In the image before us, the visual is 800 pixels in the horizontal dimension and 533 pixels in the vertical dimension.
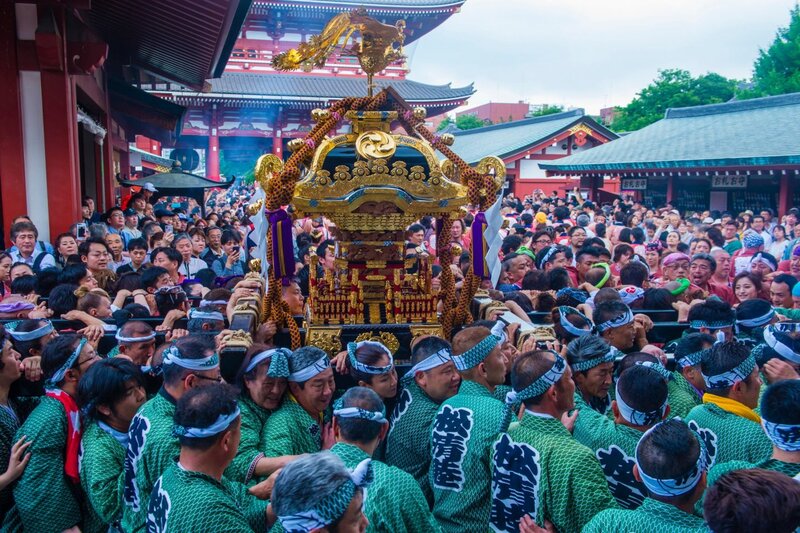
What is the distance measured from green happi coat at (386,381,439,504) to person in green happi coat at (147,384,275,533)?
1.14 metres

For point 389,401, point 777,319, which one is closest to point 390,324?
point 389,401

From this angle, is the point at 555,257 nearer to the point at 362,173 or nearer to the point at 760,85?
the point at 362,173

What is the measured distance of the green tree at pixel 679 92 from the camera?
3297 centimetres

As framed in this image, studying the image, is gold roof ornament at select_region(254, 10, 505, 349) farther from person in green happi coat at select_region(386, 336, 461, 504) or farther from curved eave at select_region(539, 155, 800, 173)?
curved eave at select_region(539, 155, 800, 173)

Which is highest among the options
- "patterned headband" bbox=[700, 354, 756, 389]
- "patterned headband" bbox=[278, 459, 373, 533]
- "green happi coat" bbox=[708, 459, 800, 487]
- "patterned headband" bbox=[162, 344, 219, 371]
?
"patterned headband" bbox=[162, 344, 219, 371]

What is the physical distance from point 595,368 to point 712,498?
160 cm

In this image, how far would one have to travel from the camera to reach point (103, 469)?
10.0 ft

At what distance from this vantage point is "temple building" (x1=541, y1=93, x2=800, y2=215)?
16.4 metres

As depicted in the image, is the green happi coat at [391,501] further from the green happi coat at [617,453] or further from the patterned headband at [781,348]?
the patterned headband at [781,348]

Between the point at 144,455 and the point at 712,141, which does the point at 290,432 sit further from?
the point at 712,141

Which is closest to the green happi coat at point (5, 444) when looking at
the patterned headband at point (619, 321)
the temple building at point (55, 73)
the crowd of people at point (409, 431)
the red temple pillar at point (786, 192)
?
the crowd of people at point (409, 431)

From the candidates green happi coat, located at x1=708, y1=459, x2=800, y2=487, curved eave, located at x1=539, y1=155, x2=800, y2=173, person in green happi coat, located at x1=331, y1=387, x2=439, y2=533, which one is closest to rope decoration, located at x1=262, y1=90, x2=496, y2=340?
person in green happi coat, located at x1=331, y1=387, x2=439, y2=533

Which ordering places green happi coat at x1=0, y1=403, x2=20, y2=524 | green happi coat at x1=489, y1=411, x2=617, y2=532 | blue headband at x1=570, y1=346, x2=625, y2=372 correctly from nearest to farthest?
green happi coat at x1=489, y1=411, x2=617, y2=532 < green happi coat at x1=0, y1=403, x2=20, y2=524 < blue headband at x1=570, y1=346, x2=625, y2=372

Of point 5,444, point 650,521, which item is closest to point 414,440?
point 650,521
